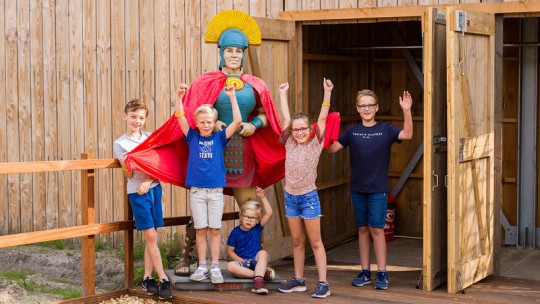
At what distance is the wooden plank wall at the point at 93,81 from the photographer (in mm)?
10438

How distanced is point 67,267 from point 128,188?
327cm

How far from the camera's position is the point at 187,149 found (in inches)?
326

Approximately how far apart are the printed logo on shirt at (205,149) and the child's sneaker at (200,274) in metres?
0.97

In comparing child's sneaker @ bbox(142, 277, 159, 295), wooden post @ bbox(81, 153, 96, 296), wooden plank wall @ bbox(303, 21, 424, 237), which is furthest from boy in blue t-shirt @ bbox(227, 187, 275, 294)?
wooden plank wall @ bbox(303, 21, 424, 237)

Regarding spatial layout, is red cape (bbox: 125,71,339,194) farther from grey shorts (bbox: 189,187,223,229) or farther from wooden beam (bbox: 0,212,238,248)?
wooden beam (bbox: 0,212,238,248)

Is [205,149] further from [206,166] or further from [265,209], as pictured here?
[265,209]

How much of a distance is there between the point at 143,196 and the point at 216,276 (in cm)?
89

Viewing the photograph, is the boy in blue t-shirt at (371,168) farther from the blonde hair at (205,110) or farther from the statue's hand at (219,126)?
the blonde hair at (205,110)

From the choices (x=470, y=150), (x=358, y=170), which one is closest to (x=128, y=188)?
(x=358, y=170)

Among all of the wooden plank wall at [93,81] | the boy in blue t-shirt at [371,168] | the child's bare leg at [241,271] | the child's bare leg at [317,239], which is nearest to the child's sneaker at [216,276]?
the child's bare leg at [241,271]

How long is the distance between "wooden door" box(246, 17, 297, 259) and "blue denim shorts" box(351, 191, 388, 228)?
4.32 ft

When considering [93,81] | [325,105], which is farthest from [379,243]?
[93,81]

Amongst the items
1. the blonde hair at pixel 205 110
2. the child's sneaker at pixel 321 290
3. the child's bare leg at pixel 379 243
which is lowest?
the child's sneaker at pixel 321 290

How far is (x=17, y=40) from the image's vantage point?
11758mm
